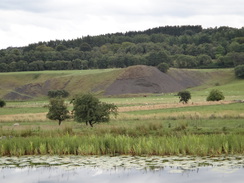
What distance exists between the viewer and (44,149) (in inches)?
961

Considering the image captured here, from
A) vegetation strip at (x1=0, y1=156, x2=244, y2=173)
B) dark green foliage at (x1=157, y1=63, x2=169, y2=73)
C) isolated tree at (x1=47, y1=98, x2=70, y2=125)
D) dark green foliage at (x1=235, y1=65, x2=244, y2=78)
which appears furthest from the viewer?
dark green foliage at (x1=157, y1=63, x2=169, y2=73)

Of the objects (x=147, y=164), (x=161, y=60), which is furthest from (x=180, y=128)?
(x=161, y=60)

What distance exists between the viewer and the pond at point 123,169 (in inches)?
763

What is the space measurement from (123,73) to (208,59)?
51884 millimetres

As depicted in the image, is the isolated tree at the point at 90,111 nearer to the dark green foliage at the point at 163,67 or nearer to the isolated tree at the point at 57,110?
the isolated tree at the point at 57,110

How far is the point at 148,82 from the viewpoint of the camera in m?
140

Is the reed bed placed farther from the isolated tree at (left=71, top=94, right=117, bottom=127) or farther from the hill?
the hill

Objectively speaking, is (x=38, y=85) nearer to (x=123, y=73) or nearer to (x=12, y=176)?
(x=123, y=73)

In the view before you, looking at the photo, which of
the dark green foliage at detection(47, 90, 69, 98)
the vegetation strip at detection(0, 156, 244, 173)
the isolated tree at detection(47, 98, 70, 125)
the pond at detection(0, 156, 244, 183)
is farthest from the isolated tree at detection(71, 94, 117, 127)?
the dark green foliage at detection(47, 90, 69, 98)

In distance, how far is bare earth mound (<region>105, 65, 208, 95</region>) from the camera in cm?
13493

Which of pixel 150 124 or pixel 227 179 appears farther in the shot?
pixel 150 124

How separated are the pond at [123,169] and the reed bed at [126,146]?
71cm

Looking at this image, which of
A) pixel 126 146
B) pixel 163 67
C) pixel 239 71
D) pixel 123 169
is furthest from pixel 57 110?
pixel 239 71

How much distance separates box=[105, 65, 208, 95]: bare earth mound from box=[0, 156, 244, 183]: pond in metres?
109
